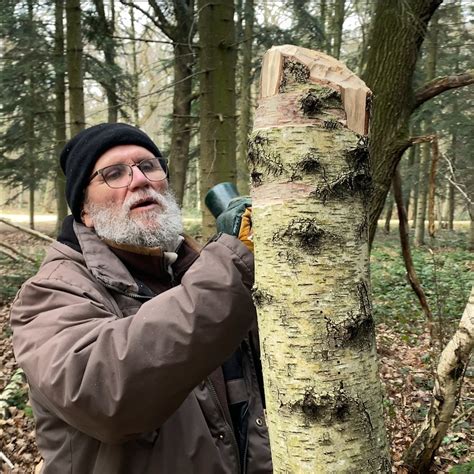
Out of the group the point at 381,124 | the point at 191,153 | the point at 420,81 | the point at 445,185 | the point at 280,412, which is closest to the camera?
the point at 280,412

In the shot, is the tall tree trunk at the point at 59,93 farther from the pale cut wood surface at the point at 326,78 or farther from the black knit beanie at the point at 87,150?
the pale cut wood surface at the point at 326,78

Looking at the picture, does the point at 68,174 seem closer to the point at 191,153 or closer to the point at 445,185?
the point at 191,153

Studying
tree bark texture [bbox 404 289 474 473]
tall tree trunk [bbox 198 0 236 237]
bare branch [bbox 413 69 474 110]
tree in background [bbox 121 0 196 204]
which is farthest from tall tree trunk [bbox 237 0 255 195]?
tree bark texture [bbox 404 289 474 473]

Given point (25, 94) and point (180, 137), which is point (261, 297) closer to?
point (180, 137)

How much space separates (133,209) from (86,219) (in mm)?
219

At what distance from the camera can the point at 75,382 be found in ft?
4.10

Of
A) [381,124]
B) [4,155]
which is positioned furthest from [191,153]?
[381,124]

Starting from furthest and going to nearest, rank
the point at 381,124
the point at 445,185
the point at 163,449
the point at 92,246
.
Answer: the point at 445,185, the point at 381,124, the point at 92,246, the point at 163,449

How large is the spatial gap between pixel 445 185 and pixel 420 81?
264 inches

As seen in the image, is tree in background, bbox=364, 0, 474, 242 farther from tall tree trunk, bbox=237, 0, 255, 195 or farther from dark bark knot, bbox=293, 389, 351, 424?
tall tree trunk, bbox=237, 0, 255, 195

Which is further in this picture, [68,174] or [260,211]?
[68,174]

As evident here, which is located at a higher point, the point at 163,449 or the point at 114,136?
the point at 114,136

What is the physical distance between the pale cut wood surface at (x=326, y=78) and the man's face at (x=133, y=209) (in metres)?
0.83

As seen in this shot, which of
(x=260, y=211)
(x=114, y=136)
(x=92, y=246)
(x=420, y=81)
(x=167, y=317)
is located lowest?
(x=167, y=317)
